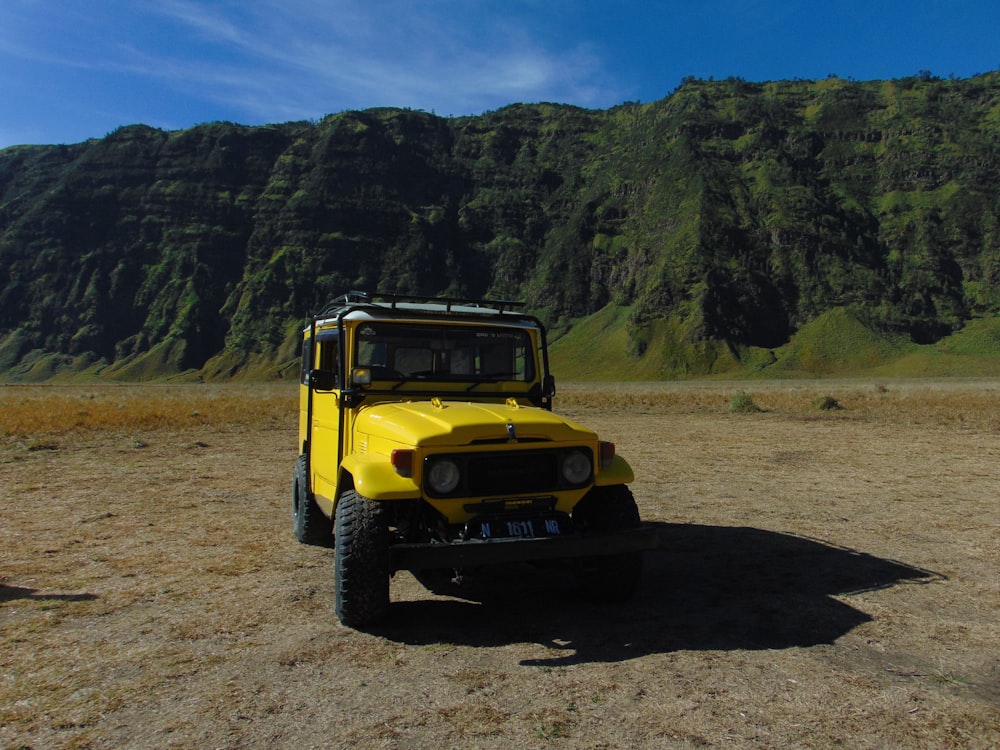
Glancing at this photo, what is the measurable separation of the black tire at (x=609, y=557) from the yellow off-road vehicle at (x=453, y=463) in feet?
0.04

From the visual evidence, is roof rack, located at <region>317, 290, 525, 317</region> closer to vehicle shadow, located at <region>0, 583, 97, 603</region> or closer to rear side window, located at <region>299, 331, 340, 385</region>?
rear side window, located at <region>299, 331, 340, 385</region>

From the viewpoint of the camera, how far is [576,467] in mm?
5938

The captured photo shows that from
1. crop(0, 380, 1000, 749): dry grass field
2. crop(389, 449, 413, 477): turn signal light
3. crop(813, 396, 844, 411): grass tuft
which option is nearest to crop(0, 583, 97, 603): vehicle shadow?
crop(0, 380, 1000, 749): dry grass field

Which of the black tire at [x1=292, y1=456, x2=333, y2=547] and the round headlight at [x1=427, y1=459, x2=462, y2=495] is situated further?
the black tire at [x1=292, y1=456, x2=333, y2=547]

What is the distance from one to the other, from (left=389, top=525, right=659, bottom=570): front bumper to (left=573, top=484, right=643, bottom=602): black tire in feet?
1.13

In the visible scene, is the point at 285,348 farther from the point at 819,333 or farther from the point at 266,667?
the point at 266,667

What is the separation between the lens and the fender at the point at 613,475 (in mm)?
6043

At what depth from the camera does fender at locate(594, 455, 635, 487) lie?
6.04 metres

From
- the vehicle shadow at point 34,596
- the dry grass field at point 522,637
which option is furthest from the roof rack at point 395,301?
the vehicle shadow at point 34,596

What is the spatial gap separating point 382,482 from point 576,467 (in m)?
1.54

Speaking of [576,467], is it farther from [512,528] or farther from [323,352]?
[323,352]

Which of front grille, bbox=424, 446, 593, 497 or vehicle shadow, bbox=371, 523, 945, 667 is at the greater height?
front grille, bbox=424, 446, 593, 497

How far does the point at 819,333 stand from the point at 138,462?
89.3 meters

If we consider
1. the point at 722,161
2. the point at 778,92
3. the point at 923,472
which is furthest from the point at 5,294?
the point at 923,472
